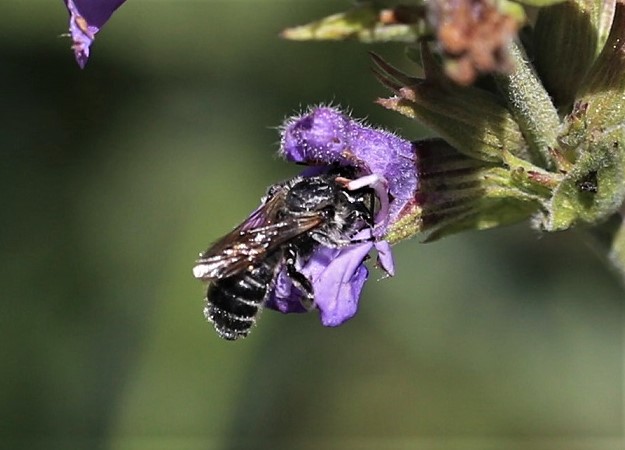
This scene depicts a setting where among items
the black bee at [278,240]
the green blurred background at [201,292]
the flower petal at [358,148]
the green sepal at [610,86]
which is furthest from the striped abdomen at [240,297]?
the green blurred background at [201,292]

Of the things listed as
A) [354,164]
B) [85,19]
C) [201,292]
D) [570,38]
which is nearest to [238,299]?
[354,164]

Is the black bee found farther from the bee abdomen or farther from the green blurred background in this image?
the green blurred background

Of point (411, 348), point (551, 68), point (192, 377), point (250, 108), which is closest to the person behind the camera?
point (551, 68)

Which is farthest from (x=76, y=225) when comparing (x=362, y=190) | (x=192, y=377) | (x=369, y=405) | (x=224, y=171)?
(x=362, y=190)

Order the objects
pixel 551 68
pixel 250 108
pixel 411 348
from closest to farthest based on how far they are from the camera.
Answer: pixel 551 68
pixel 411 348
pixel 250 108

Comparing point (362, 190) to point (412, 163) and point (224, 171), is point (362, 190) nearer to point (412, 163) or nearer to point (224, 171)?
point (412, 163)

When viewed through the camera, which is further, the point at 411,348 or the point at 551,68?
the point at 411,348

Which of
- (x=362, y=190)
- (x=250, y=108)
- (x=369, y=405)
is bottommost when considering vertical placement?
(x=369, y=405)
